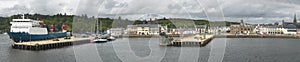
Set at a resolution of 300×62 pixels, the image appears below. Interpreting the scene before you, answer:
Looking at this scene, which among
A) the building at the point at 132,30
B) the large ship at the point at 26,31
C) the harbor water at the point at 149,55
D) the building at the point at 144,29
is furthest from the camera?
the building at the point at 144,29

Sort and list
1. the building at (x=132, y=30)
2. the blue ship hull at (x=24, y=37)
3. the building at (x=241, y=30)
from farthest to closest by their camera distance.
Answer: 1. the building at (x=241, y=30)
2. the building at (x=132, y=30)
3. the blue ship hull at (x=24, y=37)

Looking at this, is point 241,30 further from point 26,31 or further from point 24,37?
point 24,37

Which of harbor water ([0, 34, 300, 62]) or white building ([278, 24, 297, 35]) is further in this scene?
white building ([278, 24, 297, 35])

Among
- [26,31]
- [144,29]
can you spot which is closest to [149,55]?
[26,31]

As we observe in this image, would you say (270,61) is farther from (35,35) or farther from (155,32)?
(155,32)

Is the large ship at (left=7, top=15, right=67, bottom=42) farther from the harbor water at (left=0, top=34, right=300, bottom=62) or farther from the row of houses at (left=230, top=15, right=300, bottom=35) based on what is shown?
the row of houses at (left=230, top=15, right=300, bottom=35)

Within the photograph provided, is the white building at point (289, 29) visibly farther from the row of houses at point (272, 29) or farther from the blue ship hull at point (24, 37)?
the blue ship hull at point (24, 37)

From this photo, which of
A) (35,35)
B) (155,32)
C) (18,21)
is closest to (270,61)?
(35,35)

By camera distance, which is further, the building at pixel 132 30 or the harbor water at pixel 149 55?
the building at pixel 132 30

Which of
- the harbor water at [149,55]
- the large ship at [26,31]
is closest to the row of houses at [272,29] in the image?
the harbor water at [149,55]

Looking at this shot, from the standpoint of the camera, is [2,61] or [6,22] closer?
[2,61]

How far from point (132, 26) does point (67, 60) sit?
236 ft

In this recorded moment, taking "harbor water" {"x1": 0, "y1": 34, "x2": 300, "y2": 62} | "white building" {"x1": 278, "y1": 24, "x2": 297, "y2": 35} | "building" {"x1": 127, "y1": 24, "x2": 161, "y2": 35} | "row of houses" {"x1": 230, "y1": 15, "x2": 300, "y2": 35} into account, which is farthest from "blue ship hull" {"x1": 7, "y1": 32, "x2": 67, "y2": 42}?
"row of houses" {"x1": 230, "y1": 15, "x2": 300, "y2": 35}

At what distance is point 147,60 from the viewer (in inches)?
1017
